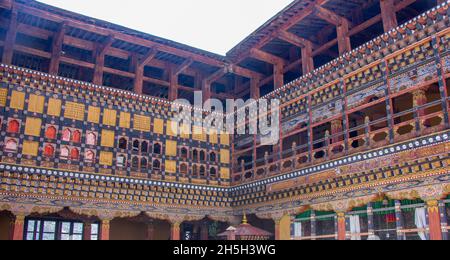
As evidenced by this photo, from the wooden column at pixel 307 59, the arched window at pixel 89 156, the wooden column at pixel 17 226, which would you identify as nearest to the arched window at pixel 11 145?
the wooden column at pixel 17 226

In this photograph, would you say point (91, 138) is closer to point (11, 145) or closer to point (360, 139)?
point (11, 145)

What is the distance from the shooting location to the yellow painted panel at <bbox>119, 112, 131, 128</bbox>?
14.7 m

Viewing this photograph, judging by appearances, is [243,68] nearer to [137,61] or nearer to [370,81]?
[137,61]

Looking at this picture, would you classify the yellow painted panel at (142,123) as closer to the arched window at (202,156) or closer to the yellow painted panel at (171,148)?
the yellow painted panel at (171,148)

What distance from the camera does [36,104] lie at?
1334 cm

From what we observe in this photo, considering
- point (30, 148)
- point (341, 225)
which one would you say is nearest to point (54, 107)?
point (30, 148)

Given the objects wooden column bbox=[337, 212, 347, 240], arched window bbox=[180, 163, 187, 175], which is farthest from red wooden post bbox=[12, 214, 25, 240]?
wooden column bbox=[337, 212, 347, 240]

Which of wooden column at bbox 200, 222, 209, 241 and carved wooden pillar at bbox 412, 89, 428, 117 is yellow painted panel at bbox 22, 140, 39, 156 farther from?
carved wooden pillar at bbox 412, 89, 428, 117

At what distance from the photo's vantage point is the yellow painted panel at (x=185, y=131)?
1574 centimetres

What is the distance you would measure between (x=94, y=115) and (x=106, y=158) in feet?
4.59

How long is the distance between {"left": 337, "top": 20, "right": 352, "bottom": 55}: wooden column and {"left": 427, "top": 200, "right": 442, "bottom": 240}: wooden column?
185 inches
